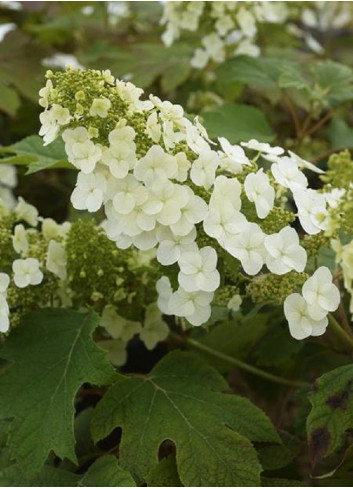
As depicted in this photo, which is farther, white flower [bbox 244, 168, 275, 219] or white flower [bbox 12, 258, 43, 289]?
white flower [bbox 12, 258, 43, 289]

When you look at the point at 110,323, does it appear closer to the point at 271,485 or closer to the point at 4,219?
the point at 4,219

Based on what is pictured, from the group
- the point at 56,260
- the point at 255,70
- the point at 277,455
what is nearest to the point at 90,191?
the point at 56,260

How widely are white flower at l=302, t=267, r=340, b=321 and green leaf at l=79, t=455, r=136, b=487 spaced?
0.35m

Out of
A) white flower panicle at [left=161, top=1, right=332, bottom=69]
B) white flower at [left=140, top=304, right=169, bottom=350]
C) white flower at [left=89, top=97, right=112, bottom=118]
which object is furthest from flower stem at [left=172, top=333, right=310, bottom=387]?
white flower panicle at [left=161, top=1, right=332, bottom=69]

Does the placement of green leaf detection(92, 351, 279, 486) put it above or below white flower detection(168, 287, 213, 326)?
below

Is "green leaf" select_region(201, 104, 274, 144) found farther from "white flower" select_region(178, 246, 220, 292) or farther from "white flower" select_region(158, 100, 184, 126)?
"white flower" select_region(178, 246, 220, 292)

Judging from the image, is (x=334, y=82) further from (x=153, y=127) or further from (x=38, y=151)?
(x=153, y=127)

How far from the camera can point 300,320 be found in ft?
3.59

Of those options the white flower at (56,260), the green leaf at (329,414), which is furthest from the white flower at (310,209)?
the white flower at (56,260)

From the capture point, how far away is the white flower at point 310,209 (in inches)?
43.9

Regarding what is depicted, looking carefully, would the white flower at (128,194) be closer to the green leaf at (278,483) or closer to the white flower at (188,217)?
the white flower at (188,217)

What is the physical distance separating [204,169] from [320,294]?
23 centimetres

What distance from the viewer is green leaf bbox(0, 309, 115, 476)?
1164 millimetres

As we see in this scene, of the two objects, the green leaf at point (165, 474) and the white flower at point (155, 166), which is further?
the green leaf at point (165, 474)
